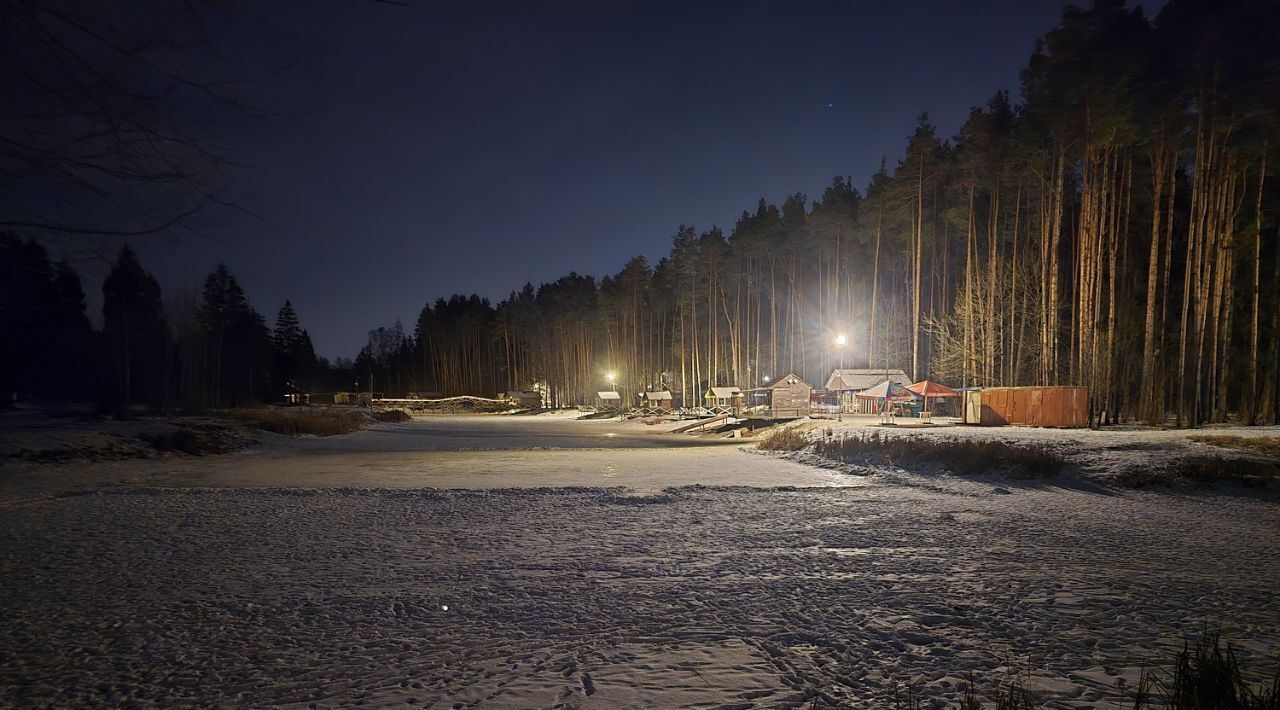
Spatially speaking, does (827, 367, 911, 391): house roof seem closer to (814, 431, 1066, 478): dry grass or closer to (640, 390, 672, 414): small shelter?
(640, 390, 672, 414): small shelter

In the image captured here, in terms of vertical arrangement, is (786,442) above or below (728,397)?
below

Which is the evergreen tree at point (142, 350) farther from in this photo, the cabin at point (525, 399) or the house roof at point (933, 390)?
the house roof at point (933, 390)

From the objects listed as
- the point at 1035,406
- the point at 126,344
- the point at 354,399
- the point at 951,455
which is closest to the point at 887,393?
the point at 1035,406

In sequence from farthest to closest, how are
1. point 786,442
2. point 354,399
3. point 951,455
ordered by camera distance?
1. point 354,399
2. point 786,442
3. point 951,455

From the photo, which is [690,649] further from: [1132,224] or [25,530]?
[1132,224]

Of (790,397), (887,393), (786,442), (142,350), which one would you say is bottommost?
(786,442)

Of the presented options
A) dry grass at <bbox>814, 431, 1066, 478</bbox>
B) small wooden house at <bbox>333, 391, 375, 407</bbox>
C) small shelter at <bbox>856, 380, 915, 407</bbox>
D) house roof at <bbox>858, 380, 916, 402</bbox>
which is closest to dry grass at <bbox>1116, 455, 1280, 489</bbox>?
dry grass at <bbox>814, 431, 1066, 478</bbox>

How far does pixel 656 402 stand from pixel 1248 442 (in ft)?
189

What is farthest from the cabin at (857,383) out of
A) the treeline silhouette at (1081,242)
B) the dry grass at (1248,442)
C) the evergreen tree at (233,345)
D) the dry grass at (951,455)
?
the evergreen tree at (233,345)

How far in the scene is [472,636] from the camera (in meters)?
4.99

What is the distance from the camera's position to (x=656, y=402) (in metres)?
71.1

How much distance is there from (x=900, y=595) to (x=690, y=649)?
2710mm

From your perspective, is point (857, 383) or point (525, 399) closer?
point (857, 383)

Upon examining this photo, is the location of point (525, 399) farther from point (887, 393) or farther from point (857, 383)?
point (887, 393)
